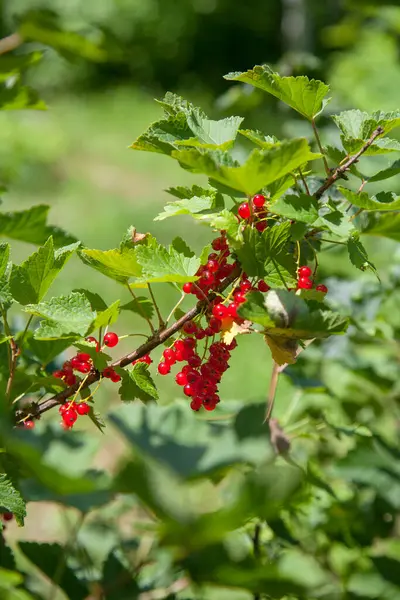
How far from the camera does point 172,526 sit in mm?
520

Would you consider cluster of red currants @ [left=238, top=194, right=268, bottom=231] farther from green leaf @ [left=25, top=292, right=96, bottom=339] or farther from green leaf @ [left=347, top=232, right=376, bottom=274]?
green leaf @ [left=25, top=292, right=96, bottom=339]

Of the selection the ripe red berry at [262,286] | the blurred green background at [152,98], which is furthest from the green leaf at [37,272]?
the blurred green background at [152,98]

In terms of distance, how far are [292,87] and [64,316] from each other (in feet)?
1.29

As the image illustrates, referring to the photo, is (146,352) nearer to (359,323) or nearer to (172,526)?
(172,526)

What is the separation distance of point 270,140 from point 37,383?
16.7 inches

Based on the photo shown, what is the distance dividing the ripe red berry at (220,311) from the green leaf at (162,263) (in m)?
0.05

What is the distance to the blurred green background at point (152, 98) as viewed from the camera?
273 centimetres

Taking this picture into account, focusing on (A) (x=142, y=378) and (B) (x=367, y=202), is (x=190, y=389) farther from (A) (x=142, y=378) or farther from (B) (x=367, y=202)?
(B) (x=367, y=202)

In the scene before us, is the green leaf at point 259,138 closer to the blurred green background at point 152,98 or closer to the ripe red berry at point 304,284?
the ripe red berry at point 304,284

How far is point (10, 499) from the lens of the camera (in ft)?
2.62

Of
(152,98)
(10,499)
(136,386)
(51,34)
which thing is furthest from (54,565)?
(152,98)

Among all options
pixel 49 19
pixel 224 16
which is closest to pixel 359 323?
pixel 49 19

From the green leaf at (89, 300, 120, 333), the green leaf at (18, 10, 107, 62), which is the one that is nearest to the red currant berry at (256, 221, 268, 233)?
the green leaf at (89, 300, 120, 333)

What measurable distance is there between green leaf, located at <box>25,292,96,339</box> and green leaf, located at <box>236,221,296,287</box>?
0.19 m
